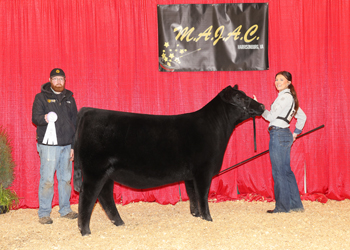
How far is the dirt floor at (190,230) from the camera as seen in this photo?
3.06 meters

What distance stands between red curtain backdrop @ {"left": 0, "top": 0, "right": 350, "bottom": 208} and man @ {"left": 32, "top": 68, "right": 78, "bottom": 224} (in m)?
0.79

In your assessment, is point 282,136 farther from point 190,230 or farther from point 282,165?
point 190,230

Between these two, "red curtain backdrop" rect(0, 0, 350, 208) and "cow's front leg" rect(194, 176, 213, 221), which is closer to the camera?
"cow's front leg" rect(194, 176, 213, 221)

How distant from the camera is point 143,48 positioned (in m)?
4.80

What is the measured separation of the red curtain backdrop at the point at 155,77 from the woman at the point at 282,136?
31.4 inches

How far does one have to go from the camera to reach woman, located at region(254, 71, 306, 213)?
395cm

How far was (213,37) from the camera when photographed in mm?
4816

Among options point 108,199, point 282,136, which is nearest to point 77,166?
point 108,199

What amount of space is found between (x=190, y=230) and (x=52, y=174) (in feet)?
6.41

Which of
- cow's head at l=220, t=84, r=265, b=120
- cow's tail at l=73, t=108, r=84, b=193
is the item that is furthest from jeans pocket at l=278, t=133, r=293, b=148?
cow's tail at l=73, t=108, r=84, b=193

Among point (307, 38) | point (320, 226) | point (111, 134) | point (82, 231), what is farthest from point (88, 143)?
point (307, 38)

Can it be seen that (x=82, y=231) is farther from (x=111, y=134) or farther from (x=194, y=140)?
(x=194, y=140)

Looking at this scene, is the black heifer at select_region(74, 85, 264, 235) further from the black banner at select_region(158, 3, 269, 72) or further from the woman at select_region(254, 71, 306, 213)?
the black banner at select_region(158, 3, 269, 72)

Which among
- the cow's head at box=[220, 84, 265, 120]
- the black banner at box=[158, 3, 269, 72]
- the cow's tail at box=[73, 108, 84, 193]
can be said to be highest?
the black banner at box=[158, 3, 269, 72]
